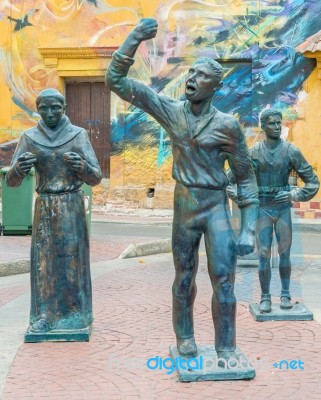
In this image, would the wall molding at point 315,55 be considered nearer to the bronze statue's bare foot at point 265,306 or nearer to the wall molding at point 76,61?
the wall molding at point 76,61

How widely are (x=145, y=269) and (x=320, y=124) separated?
293 inches

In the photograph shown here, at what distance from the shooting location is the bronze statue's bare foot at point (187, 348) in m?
4.84

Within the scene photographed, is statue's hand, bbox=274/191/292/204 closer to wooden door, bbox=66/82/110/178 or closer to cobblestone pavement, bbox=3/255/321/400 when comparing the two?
cobblestone pavement, bbox=3/255/321/400

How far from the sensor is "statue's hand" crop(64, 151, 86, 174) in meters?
5.34

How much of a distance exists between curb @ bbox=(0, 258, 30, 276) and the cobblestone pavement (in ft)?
3.14

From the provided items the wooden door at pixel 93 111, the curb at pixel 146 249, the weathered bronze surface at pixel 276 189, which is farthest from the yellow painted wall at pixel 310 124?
the weathered bronze surface at pixel 276 189

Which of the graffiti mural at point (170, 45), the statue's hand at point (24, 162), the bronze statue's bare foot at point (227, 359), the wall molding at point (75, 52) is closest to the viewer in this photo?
the bronze statue's bare foot at point (227, 359)

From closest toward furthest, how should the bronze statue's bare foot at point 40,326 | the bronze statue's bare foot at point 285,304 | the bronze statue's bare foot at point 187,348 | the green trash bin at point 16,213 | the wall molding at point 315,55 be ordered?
the bronze statue's bare foot at point 187,348, the bronze statue's bare foot at point 40,326, the bronze statue's bare foot at point 285,304, the green trash bin at point 16,213, the wall molding at point 315,55

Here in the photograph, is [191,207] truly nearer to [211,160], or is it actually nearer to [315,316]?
[211,160]

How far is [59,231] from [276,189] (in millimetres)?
2135

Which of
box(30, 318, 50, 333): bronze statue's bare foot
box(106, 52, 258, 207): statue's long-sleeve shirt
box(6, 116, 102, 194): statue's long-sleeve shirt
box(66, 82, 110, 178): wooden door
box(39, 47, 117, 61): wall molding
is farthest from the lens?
box(66, 82, 110, 178): wooden door

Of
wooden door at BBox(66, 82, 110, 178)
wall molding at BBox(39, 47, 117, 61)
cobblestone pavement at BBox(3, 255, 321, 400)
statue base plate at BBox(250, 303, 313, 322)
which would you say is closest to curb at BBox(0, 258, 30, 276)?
cobblestone pavement at BBox(3, 255, 321, 400)

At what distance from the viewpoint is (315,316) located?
6.48m

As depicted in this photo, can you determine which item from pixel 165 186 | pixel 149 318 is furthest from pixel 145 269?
pixel 165 186
